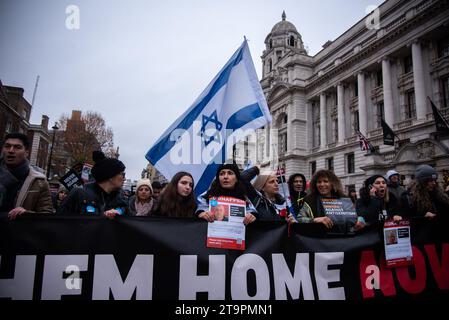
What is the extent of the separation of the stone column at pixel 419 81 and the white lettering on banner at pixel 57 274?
89.1 ft

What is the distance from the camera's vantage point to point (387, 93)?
27109 millimetres

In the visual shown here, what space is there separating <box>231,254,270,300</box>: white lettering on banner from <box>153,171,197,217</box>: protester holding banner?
3.13 ft

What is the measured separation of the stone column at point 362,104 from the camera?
29.8 meters

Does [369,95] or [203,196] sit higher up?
[369,95]

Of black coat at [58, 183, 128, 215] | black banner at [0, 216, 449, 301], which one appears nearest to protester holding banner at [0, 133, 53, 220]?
black coat at [58, 183, 128, 215]

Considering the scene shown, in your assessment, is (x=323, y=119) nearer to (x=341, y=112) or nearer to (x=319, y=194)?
(x=341, y=112)

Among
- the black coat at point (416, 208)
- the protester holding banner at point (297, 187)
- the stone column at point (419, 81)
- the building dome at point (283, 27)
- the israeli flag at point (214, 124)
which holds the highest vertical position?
the building dome at point (283, 27)

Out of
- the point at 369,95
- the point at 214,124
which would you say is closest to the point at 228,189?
the point at 214,124

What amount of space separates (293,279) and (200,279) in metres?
1.02

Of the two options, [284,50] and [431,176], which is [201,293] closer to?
[431,176]

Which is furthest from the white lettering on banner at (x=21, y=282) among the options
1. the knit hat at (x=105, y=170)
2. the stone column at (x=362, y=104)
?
the stone column at (x=362, y=104)

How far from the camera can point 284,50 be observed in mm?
52625

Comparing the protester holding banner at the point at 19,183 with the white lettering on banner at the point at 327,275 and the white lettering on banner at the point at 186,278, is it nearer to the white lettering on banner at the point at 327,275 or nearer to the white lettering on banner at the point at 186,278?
the white lettering on banner at the point at 186,278
